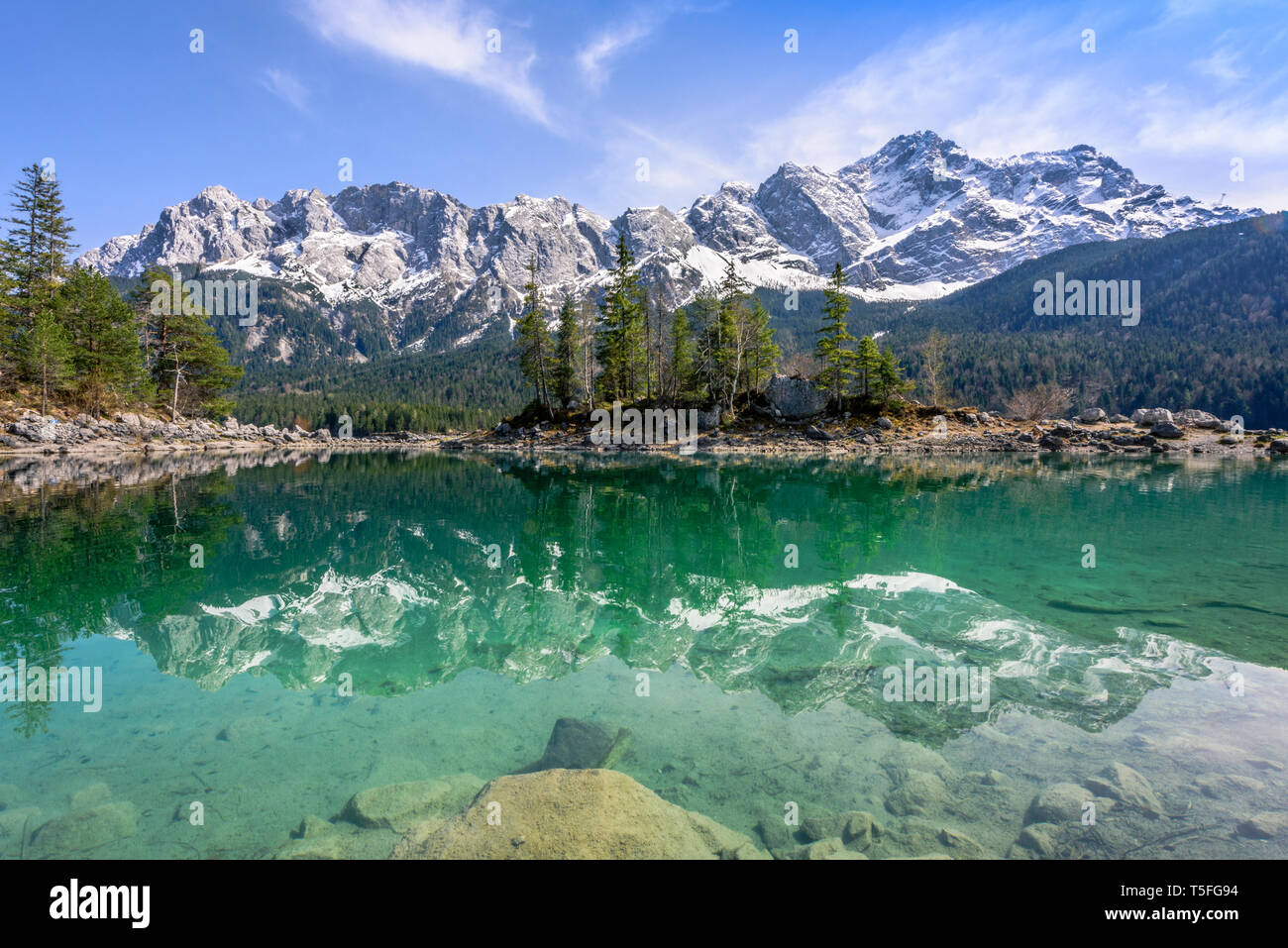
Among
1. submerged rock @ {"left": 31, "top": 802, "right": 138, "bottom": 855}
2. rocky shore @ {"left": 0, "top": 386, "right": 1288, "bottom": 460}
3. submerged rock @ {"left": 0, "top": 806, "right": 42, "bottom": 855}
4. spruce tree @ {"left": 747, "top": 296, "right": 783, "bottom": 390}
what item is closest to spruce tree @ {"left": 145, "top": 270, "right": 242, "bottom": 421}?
rocky shore @ {"left": 0, "top": 386, "right": 1288, "bottom": 460}

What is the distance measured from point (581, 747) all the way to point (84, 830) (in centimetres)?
454

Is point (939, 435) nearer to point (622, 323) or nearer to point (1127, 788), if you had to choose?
point (622, 323)

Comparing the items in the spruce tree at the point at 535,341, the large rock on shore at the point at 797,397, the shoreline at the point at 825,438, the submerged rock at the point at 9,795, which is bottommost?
the submerged rock at the point at 9,795

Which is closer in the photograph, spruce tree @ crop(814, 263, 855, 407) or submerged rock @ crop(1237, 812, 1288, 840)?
submerged rock @ crop(1237, 812, 1288, 840)

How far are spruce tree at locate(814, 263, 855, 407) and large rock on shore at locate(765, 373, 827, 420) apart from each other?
134 cm

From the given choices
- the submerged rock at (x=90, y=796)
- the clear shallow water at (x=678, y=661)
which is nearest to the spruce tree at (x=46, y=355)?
the clear shallow water at (x=678, y=661)

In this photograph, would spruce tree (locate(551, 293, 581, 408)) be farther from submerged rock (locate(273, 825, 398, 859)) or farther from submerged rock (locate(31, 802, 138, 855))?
submerged rock (locate(273, 825, 398, 859))

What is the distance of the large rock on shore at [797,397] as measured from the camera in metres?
63.5

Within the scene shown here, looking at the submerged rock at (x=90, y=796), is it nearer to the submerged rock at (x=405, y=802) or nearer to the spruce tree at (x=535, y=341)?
the submerged rock at (x=405, y=802)

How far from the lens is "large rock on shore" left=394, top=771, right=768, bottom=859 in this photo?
456 centimetres

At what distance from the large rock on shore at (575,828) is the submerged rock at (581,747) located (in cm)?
75

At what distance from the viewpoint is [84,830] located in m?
5.06
